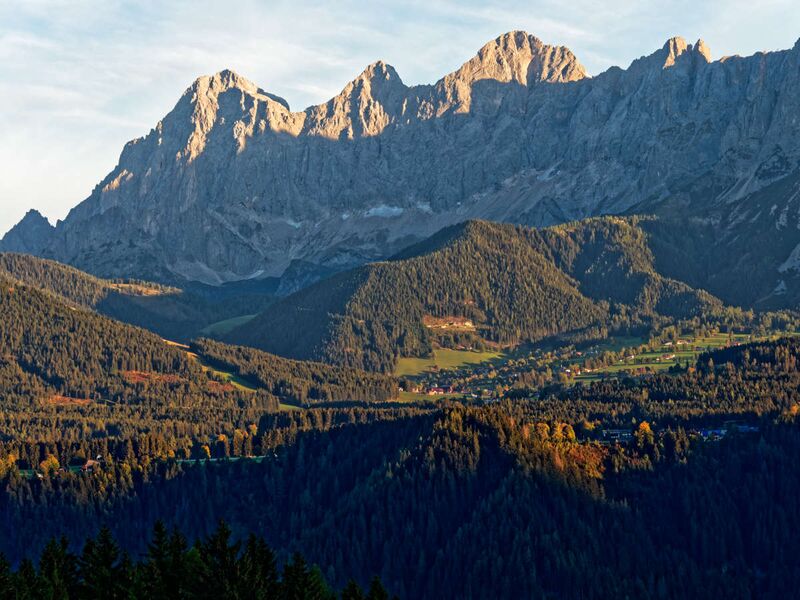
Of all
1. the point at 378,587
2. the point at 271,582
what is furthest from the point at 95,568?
the point at 378,587

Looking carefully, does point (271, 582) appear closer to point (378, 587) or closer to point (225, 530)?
point (225, 530)

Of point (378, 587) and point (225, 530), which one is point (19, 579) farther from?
point (378, 587)

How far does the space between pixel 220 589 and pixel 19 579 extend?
57.3ft

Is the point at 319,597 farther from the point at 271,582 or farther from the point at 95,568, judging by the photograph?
the point at 95,568

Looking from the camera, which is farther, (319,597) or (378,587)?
(319,597)

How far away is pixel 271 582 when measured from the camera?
14575 centimetres

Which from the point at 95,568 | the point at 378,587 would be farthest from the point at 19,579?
the point at 378,587

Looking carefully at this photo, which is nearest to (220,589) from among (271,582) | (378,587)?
(271,582)

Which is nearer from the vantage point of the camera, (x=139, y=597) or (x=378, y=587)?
(x=378, y=587)

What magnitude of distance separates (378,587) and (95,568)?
94.2 feet

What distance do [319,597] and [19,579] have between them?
2564 centimetres

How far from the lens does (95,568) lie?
5782 inches

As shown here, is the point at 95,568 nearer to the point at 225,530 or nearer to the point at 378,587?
the point at 225,530

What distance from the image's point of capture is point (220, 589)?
142000 millimetres
